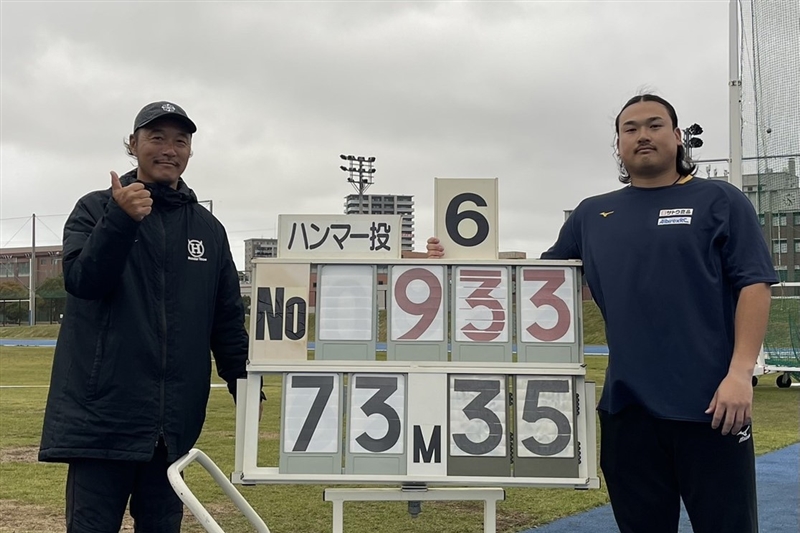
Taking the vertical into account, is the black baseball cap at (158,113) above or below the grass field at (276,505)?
above

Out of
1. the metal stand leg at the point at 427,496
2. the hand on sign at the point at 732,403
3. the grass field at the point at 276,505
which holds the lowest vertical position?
the grass field at the point at 276,505

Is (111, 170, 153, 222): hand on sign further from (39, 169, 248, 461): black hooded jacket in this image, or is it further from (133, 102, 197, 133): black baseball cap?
(133, 102, 197, 133): black baseball cap

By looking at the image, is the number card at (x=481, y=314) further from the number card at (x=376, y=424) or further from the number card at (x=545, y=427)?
the number card at (x=376, y=424)

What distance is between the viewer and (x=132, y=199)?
256 centimetres

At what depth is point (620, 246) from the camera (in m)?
2.82

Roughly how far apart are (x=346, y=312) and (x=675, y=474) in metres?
1.44

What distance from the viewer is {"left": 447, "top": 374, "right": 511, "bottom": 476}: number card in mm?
3096

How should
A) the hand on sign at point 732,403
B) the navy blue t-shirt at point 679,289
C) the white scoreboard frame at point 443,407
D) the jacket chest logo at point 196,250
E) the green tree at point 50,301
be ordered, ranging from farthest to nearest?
the green tree at point 50,301 → the white scoreboard frame at point 443,407 → the jacket chest logo at point 196,250 → the navy blue t-shirt at point 679,289 → the hand on sign at point 732,403

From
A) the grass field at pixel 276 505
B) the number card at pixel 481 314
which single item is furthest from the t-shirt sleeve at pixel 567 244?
the grass field at pixel 276 505

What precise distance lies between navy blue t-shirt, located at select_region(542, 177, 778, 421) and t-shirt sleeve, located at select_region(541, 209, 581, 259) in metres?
0.36

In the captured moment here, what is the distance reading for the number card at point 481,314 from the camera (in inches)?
124

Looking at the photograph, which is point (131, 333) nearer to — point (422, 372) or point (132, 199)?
point (132, 199)

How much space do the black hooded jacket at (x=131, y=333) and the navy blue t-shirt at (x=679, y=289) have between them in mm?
1614

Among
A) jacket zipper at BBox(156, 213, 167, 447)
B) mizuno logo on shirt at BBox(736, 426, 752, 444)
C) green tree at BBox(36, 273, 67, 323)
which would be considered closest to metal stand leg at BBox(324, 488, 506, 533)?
jacket zipper at BBox(156, 213, 167, 447)
